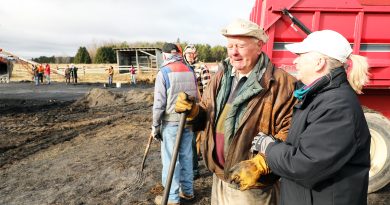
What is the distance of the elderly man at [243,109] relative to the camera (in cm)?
228

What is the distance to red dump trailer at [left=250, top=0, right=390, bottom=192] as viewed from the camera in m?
4.02

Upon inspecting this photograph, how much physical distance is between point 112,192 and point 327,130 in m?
3.72

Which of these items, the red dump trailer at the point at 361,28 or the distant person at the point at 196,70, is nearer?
the red dump trailer at the point at 361,28

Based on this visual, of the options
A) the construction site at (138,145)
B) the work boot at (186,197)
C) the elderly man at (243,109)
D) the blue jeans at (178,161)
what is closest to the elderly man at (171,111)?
the blue jeans at (178,161)

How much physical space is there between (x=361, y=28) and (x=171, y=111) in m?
2.54

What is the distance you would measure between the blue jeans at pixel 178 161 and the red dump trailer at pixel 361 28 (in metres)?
1.60

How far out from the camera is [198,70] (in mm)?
5305

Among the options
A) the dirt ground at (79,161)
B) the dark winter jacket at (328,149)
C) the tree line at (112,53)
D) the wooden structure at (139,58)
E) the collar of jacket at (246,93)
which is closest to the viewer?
the dark winter jacket at (328,149)

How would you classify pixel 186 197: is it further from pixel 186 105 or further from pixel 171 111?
pixel 186 105

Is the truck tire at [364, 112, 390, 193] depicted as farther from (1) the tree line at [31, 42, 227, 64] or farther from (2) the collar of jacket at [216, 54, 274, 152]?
(1) the tree line at [31, 42, 227, 64]

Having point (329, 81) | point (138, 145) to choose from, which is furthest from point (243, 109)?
point (138, 145)

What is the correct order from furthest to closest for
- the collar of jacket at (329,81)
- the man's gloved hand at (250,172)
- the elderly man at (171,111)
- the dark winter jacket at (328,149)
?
A: the elderly man at (171,111)
the man's gloved hand at (250,172)
the collar of jacket at (329,81)
the dark winter jacket at (328,149)

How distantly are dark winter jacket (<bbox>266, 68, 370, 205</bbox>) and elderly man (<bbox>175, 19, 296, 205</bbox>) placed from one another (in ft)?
1.23

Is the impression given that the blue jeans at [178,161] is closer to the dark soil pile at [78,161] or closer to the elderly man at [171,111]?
the elderly man at [171,111]
